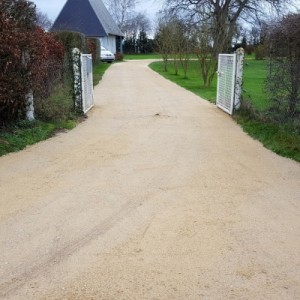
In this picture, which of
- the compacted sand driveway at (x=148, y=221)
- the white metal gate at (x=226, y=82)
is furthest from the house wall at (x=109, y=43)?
the compacted sand driveway at (x=148, y=221)

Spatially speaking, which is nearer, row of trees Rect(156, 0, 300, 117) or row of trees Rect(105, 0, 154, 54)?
row of trees Rect(156, 0, 300, 117)

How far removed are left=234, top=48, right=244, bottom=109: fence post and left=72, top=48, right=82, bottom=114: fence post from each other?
4.03m

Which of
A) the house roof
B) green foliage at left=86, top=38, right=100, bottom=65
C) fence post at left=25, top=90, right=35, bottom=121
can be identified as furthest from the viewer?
the house roof

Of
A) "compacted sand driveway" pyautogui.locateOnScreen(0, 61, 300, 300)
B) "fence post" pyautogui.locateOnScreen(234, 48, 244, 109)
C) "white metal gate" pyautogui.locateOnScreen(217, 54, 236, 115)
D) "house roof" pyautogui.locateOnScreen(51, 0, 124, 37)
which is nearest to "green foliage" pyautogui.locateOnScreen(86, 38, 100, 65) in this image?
"house roof" pyautogui.locateOnScreen(51, 0, 124, 37)

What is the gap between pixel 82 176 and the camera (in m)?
5.75

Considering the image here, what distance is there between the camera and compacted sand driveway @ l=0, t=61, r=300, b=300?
10.4 ft

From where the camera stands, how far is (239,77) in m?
10.8

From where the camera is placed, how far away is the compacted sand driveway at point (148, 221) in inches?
125

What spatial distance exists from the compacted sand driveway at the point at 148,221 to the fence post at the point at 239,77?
3.33 metres

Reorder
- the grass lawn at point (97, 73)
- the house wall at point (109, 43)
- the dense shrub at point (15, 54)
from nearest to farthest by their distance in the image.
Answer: the dense shrub at point (15, 54) < the grass lawn at point (97, 73) < the house wall at point (109, 43)

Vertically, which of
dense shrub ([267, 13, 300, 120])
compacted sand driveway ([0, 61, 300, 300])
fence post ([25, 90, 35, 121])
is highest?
dense shrub ([267, 13, 300, 120])

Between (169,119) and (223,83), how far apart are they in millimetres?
2624

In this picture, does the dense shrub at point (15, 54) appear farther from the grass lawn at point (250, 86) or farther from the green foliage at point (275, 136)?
the grass lawn at point (250, 86)

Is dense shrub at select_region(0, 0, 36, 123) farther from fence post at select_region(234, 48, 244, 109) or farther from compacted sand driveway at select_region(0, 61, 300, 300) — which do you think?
fence post at select_region(234, 48, 244, 109)
